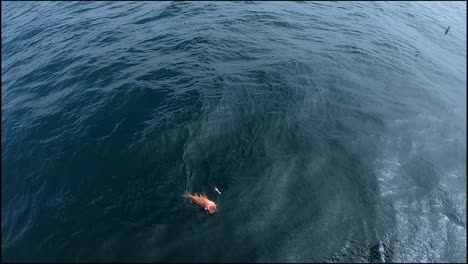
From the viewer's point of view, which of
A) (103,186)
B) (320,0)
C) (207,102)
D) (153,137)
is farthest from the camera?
(320,0)

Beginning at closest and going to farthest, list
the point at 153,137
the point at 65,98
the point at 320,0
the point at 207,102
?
1. the point at 153,137
2. the point at 207,102
3. the point at 65,98
4. the point at 320,0

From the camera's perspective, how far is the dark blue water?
9180 millimetres

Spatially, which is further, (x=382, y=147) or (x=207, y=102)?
(x=207, y=102)

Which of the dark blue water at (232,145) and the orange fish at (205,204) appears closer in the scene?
the dark blue water at (232,145)

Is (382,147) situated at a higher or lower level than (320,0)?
lower

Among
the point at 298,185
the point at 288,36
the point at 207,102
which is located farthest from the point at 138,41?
the point at 298,185

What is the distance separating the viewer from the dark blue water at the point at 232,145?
30.1ft

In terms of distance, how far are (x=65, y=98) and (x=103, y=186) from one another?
7.06m

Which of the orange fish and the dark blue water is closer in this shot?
the dark blue water

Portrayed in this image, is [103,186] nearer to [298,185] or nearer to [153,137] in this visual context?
[153,137]

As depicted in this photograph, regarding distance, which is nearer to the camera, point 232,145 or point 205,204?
point 205,204

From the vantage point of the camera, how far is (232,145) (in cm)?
1170

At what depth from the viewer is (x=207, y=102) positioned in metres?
13.5

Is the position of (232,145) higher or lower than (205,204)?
higher
